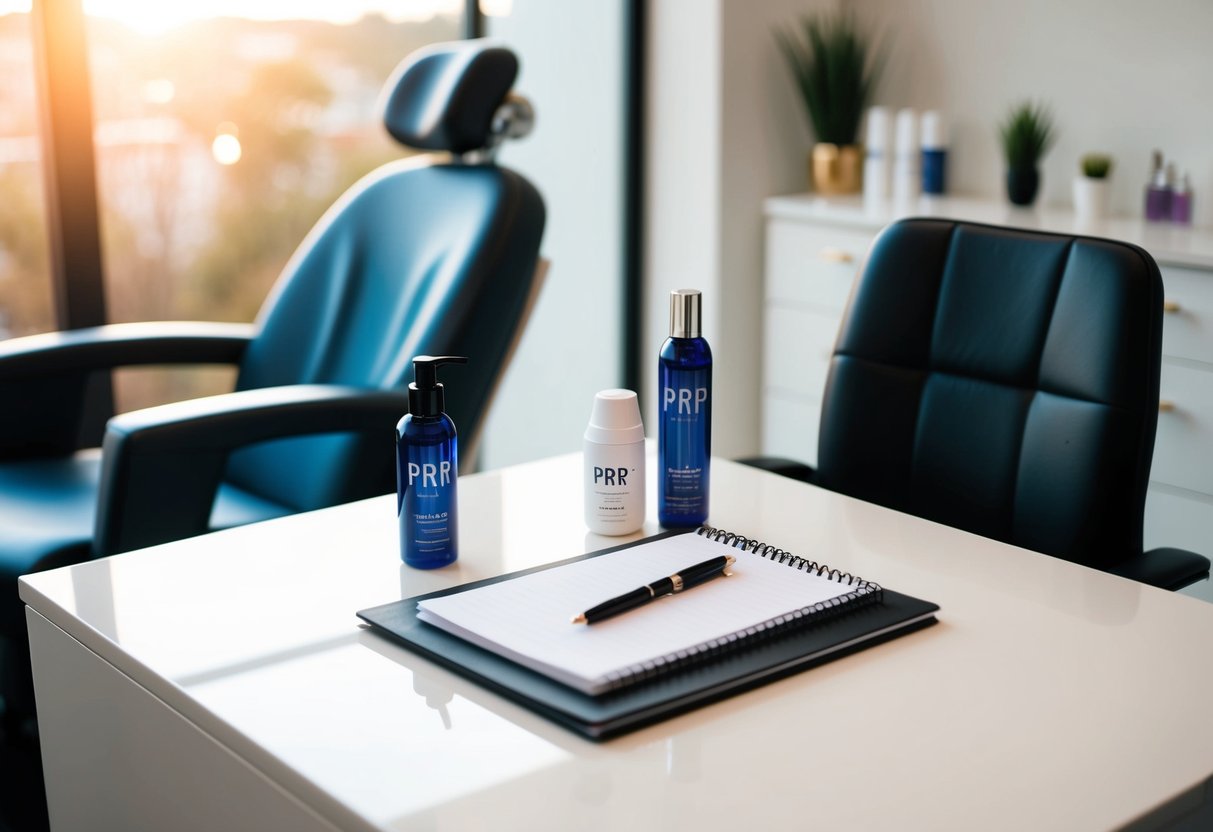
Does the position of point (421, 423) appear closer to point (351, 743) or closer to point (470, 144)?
point (351, 743)

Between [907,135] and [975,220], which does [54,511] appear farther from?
[907,135]

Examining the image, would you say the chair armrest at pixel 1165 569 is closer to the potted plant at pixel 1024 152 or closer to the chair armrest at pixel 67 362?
the chair armrest at pixel 67 362

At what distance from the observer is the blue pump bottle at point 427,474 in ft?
3.67

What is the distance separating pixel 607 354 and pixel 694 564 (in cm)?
231

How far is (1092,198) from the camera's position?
8.87ft

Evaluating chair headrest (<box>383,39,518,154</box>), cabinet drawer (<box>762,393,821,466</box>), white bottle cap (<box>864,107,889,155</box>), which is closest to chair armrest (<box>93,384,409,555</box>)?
chair headrest (<box>383,39,518,154</box>)

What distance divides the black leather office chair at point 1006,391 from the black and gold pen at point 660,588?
49 centimetres

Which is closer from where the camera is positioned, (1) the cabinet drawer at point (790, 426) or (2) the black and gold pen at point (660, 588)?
(2) the black and gold pen at point (660, 588)

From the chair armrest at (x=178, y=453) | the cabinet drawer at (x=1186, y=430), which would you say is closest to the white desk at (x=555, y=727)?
the chair armrest at (x=178, y=453)

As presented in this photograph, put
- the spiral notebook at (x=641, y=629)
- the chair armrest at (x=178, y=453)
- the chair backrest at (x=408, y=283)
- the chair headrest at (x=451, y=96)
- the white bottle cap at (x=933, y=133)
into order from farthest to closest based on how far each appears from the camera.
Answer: the white bottle cap at (x=933, y=133) < the chair headrest at (x=451, y=96) < the chair backrest at (x=408, y=283) < the chair armrest at (x=178, y=453) < the spiral notebook at (x=641, y=629)

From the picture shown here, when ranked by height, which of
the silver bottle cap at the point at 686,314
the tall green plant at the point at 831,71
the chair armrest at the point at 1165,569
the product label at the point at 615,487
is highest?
the tall green plant at the point at 831,71

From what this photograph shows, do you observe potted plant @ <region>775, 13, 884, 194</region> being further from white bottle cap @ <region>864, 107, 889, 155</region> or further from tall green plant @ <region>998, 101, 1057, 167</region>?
tall green plant @ <region>998, 101, 1057, 167</region>

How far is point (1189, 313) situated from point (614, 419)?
1.51m

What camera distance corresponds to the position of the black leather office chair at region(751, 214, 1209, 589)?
1.41 metres
